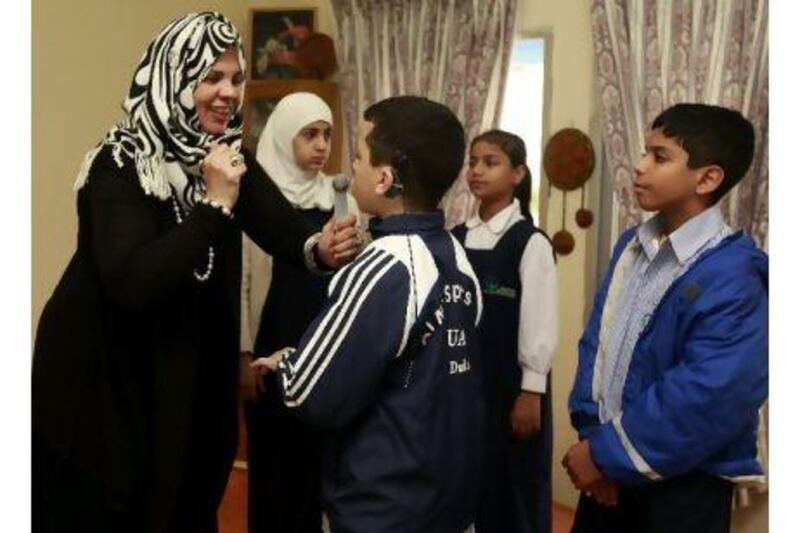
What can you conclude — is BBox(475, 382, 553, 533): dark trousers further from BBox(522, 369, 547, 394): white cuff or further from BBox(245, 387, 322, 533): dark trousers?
BBox(245, 387, 322, 533): dark trousers

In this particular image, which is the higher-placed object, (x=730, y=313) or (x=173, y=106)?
(x=173, y=106)

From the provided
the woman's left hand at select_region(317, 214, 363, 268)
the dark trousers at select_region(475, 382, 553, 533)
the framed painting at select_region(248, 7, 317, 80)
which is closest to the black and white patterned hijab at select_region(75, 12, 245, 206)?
the woman's left hand at select_region(317, 214, 363, 268)

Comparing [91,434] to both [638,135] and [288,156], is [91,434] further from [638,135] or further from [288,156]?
[638,135]

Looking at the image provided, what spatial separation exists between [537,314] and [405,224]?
100 centimetres

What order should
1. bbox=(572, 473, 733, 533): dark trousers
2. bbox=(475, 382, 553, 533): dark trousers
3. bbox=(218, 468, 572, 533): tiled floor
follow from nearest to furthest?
bbox=(572, 473, 733, 533): dark trousers, bbox=(475, 382, 553, 533): dark trousers, bbox=(218, 468, 572, 533): tiled floor

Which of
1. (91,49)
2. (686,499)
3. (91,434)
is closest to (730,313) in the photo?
(686,499)

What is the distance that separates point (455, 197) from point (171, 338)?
213 centimetres

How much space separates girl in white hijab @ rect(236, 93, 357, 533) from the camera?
6.64 ft

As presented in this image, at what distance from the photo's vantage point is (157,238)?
1270 millimetres

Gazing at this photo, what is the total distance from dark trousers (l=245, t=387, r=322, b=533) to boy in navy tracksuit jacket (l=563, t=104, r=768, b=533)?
63 cm

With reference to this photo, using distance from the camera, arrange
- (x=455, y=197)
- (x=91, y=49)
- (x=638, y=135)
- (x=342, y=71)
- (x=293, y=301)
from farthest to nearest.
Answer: (x=342, y=71) → (x=455, y=197) → (x=91, y=49) → (x=638, y=135) → (x=293, y=301)

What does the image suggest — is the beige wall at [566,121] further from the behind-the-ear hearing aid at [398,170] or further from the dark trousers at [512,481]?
the behind-the-ear hearing aid at [398,170]

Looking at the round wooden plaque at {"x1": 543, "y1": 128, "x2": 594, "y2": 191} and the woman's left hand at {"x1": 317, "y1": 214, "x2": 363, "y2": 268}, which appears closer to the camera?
the woman's left hand at {"x1": 317, "y1": 214, "x2": 363, "y2": 268}

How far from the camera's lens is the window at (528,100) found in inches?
128
